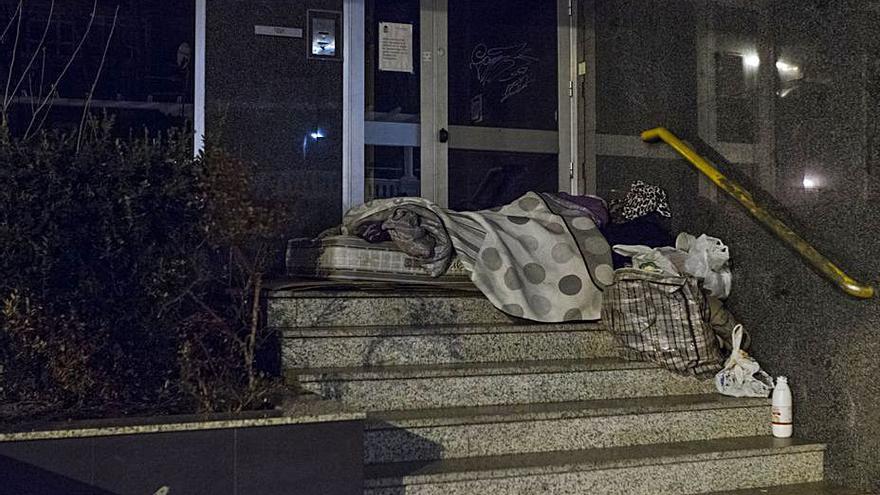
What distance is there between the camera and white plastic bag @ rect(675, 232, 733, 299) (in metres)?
3.97

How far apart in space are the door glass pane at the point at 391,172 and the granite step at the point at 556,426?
7.16 ft

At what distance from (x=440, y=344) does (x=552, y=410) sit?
598mm

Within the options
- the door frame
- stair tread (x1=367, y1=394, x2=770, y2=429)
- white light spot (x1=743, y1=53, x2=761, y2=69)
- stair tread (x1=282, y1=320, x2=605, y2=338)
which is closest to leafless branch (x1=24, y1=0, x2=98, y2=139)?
the door frame

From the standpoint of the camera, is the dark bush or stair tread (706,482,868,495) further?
stair tread (706,482,868,495)

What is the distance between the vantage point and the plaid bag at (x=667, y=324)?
3707 millimetres

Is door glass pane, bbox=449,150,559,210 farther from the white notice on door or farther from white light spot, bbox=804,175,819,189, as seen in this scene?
white light spot, bbox=804,175,819,189

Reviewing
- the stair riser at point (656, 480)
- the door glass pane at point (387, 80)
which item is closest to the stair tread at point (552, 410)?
the stair riser at point (656, 480)

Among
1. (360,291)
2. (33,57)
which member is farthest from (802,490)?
(33,57)

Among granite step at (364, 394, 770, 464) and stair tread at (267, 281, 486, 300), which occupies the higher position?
stair tread at (267, 281, 486, 300)

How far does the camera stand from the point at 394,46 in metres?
5.28

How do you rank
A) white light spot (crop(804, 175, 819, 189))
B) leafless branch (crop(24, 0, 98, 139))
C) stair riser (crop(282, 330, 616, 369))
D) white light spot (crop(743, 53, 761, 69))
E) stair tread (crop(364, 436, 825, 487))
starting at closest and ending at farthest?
stair tread (crop(364, 436, 825, 487)) → stair riser (crop(282, 330, 616, 369)) → white light spot (crop(804, 175, 819, 189)) → white light spot (crop(743, 53, 761, 69)) → leafless branch (crop(24, 0, 98, 139))

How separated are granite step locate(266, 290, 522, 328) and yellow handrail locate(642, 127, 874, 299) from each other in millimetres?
1216

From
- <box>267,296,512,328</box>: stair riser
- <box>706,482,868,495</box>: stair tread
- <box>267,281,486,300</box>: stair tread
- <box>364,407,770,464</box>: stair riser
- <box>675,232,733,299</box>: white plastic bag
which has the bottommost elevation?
<box>706,482,868,495</box>: stair tread

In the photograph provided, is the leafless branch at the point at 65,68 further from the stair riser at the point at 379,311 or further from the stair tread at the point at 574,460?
the stair tread at the point at 574,460
